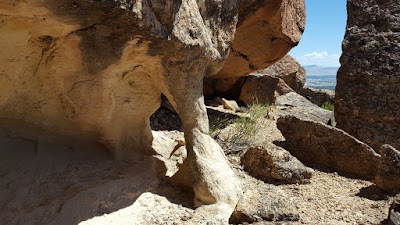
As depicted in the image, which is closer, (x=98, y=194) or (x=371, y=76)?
(x=98, y=194)

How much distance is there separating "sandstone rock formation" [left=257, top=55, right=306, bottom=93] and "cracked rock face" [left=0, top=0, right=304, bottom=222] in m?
5.58

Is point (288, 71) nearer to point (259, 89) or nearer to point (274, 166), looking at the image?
point (259, 89)

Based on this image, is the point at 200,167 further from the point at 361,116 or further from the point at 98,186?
the point at 361,116

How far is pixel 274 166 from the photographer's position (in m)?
3.79

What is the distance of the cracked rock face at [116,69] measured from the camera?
2521mm

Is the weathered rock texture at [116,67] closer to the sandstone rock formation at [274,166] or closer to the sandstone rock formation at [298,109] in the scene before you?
the sandstone rock formation at [274,166]

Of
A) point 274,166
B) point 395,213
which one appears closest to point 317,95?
point 274,166

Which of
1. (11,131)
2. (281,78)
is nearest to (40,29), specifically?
(11,131)

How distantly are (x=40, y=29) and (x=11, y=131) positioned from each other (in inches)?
39.0

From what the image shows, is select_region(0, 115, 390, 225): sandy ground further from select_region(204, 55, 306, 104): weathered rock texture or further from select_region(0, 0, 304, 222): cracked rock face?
select_region(204, 55, 306, 104): weathered rock texture

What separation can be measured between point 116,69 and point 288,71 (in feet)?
23.1

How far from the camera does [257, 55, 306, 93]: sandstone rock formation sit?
920cm

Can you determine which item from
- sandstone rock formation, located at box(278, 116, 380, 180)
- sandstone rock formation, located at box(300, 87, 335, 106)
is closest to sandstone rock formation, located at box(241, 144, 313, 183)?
sandstone rock formation, located at box(278, 116, 380, 180)

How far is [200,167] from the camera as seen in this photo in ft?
10.3
